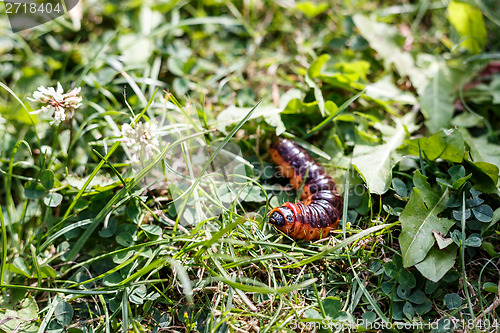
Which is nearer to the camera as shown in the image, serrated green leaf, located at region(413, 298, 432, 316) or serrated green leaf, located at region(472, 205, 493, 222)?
serrated green leaf, located at region(413, 298, 432, 316)

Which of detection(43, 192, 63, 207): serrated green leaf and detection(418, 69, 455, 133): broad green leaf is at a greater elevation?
detection(418, 69, 455, 133): broad green leaf

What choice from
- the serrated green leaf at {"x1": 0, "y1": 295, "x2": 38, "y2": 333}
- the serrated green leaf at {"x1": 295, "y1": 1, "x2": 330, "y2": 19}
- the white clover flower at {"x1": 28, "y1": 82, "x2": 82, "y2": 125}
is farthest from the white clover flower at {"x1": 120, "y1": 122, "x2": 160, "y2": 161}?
the serrated green leaf at {"x1": 295, "y1": 1, "x2": 330, "y2": 19}

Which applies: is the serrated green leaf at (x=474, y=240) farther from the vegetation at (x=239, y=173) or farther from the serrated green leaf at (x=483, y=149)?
the serrated green leaf at (x=483, y=149)

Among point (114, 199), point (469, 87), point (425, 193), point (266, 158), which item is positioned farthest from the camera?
point (469, 87)

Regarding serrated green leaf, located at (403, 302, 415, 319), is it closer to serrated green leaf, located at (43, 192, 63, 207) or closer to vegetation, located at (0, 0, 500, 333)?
vegetation, located at (0, 0, 500, 333)

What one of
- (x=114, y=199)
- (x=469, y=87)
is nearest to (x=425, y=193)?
(x=469, y=87)

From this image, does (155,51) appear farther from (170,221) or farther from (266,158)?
(170,221)

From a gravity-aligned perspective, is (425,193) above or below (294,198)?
above
